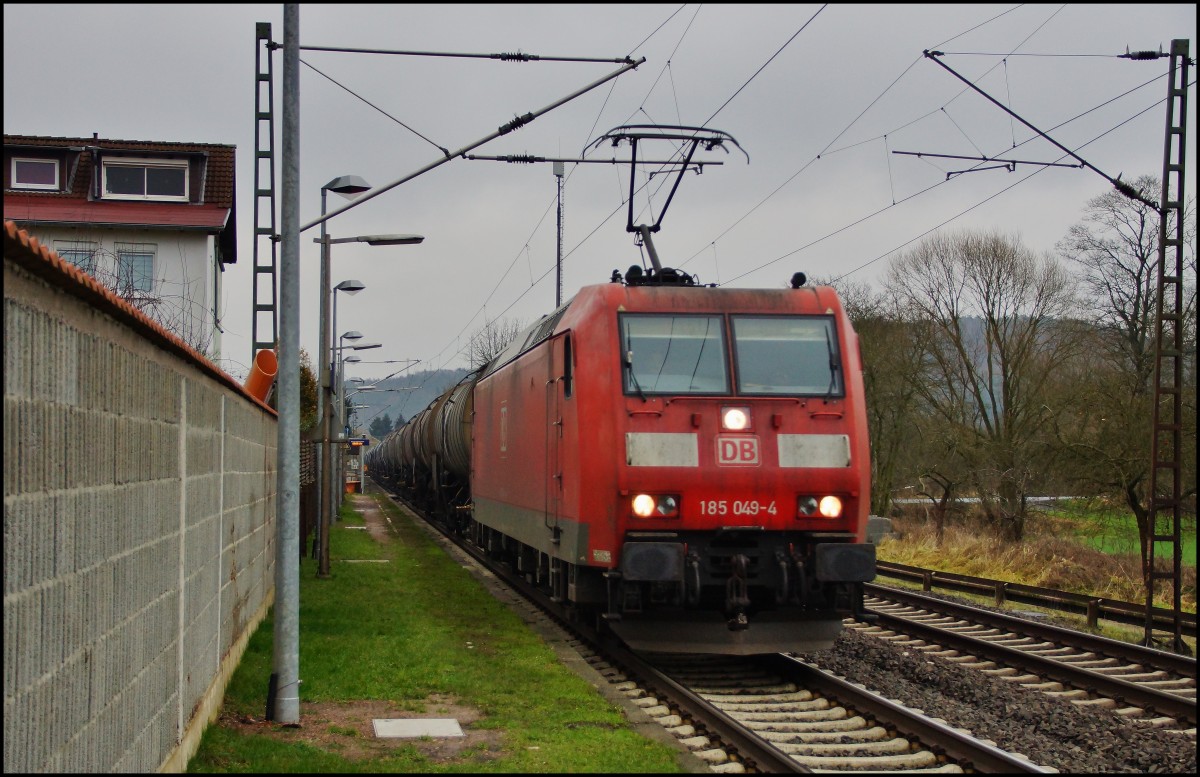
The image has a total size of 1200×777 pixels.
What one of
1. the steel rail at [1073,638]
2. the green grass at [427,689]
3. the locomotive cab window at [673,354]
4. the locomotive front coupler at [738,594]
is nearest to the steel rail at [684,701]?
the green grass at [427,689]

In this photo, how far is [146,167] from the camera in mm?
32062

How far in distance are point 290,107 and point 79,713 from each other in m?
5.79

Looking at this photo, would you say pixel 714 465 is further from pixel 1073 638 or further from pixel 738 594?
pixel 1073 638

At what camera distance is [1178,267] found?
15914 mm

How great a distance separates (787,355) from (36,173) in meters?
26.2

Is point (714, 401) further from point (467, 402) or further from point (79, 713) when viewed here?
point (467, 402)

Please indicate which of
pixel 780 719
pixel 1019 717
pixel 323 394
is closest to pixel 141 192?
pixel 323 394

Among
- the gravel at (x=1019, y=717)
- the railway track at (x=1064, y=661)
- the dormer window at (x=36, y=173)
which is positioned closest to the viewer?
the gravel at (x=1019, y=717)

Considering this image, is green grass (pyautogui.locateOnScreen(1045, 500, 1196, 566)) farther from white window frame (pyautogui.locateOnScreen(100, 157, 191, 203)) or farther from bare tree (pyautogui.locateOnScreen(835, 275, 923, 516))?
white window frame (pyautogui.locateOnScreen(100, 157, 191, 203))

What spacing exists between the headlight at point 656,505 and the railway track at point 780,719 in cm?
135

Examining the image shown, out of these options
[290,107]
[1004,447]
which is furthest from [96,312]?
[1004,447]

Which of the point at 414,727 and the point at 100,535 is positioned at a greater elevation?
the point at 100,535

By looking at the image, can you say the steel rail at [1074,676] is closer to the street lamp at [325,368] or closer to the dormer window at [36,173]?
the street lamp at [325,368]

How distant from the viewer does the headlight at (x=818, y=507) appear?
10.3m
